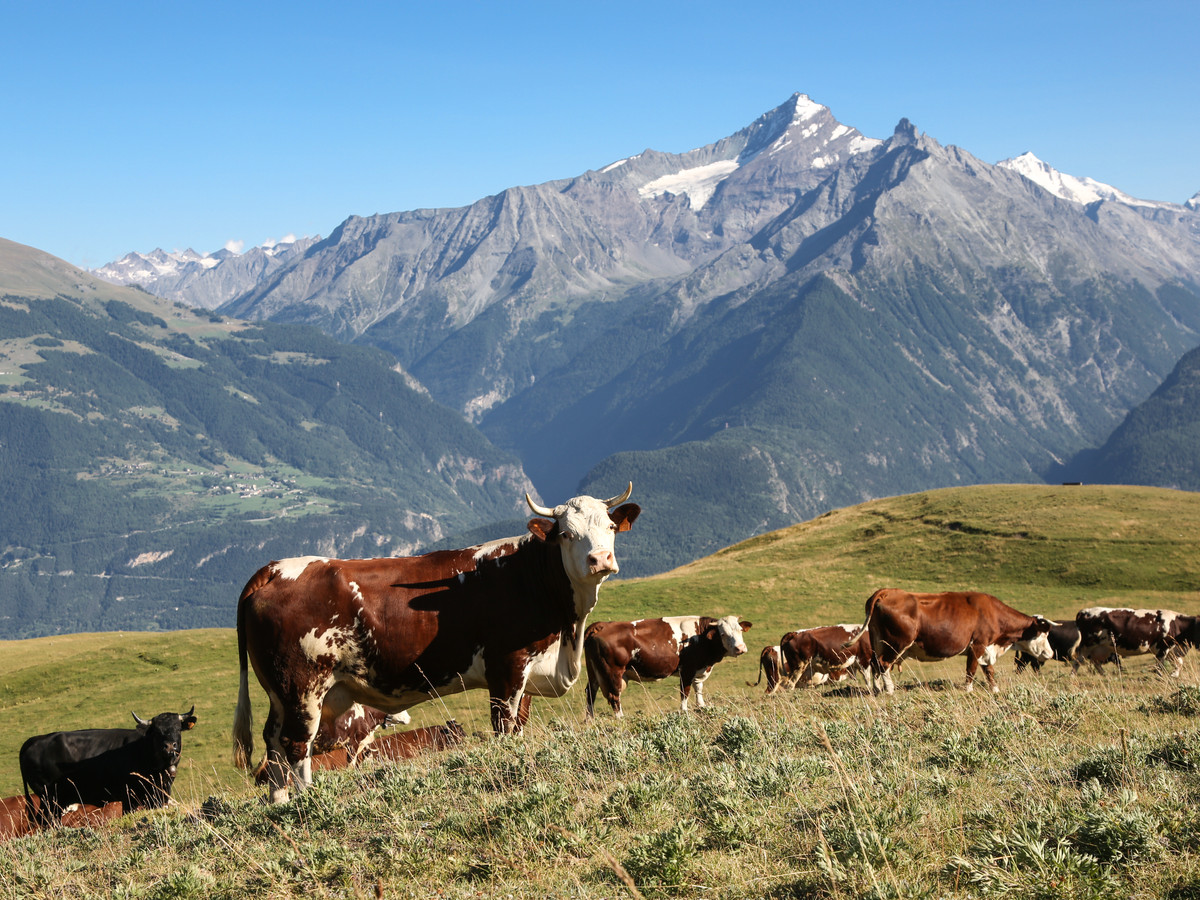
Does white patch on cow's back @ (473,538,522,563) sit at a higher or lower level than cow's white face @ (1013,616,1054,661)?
higher

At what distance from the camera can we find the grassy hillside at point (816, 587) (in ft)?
106

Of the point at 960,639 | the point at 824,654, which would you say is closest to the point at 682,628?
the point at 824,654

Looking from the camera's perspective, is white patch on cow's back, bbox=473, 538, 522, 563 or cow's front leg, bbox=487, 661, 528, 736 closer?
cow's front leg, bbox=487, 661, 528, 736

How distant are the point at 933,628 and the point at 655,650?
24.3 ft

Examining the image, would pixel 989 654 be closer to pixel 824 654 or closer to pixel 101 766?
pixel 824 654

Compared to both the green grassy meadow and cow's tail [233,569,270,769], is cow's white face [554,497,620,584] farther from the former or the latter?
cow's tail [233,569,270,769]

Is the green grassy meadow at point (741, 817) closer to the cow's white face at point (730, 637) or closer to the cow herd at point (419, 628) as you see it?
the cow herd at point (419, 628)

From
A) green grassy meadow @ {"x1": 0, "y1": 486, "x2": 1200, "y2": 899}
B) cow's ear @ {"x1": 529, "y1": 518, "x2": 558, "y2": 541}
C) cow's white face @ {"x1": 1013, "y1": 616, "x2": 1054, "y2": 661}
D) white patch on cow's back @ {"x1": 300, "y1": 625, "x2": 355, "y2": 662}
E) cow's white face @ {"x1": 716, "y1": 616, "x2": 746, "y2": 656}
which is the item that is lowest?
cow's white face @ {"x1": 1013, "y1": 616, "x2": 1054, "y2": 661}

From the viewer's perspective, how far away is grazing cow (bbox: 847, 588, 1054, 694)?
2414 cm

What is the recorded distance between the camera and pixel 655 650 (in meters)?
25.0

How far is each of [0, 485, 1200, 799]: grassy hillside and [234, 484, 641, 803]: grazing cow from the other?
8.45 m

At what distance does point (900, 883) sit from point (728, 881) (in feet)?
4.87

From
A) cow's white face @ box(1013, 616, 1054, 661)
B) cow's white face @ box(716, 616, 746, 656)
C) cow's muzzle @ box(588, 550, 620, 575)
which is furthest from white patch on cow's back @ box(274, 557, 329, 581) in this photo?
cow's white face @ box(1013, 616, 1054, 661)

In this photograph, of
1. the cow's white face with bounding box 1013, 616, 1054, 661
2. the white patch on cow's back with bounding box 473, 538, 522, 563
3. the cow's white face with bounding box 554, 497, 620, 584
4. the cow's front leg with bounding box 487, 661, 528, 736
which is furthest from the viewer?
the cow's white face with bounding box 1013, 616, 1054, 661
